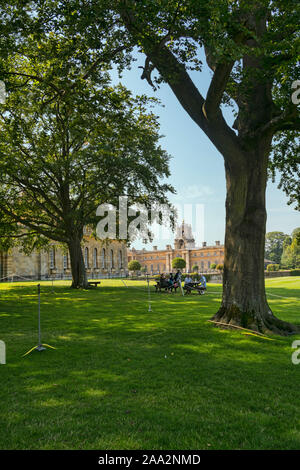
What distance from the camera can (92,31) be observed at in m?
7.90

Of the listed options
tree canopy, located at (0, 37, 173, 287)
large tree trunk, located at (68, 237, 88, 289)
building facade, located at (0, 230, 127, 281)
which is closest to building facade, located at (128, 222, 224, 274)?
building facade, located at (0, 230, 127, 281)

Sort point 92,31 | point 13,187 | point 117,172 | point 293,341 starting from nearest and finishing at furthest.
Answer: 1. point 293,341
2. point 92,31
3. point 117,172
4. point 13,187

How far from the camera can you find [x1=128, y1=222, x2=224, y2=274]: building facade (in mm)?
116812

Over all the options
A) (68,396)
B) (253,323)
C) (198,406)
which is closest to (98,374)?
(68,396)

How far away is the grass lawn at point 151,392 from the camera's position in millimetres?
3230

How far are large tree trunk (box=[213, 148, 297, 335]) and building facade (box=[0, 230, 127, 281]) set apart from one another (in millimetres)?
19980

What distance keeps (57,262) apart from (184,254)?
68792mm

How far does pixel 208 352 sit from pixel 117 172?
52.1 feet

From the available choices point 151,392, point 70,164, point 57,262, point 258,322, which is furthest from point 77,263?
point 57,262

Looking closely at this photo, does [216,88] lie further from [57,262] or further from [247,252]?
[57,262]

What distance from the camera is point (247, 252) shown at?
8172 millimetres

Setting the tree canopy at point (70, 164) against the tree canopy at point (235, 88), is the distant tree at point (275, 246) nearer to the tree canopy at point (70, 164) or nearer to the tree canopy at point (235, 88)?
the tree canopy at point (70, 164)

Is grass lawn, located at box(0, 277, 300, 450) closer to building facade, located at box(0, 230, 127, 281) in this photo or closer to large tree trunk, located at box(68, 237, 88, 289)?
large tree trunk, located at box(68, 237, 88, 289)

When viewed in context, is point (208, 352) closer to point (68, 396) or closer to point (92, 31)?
point (68, 396)
